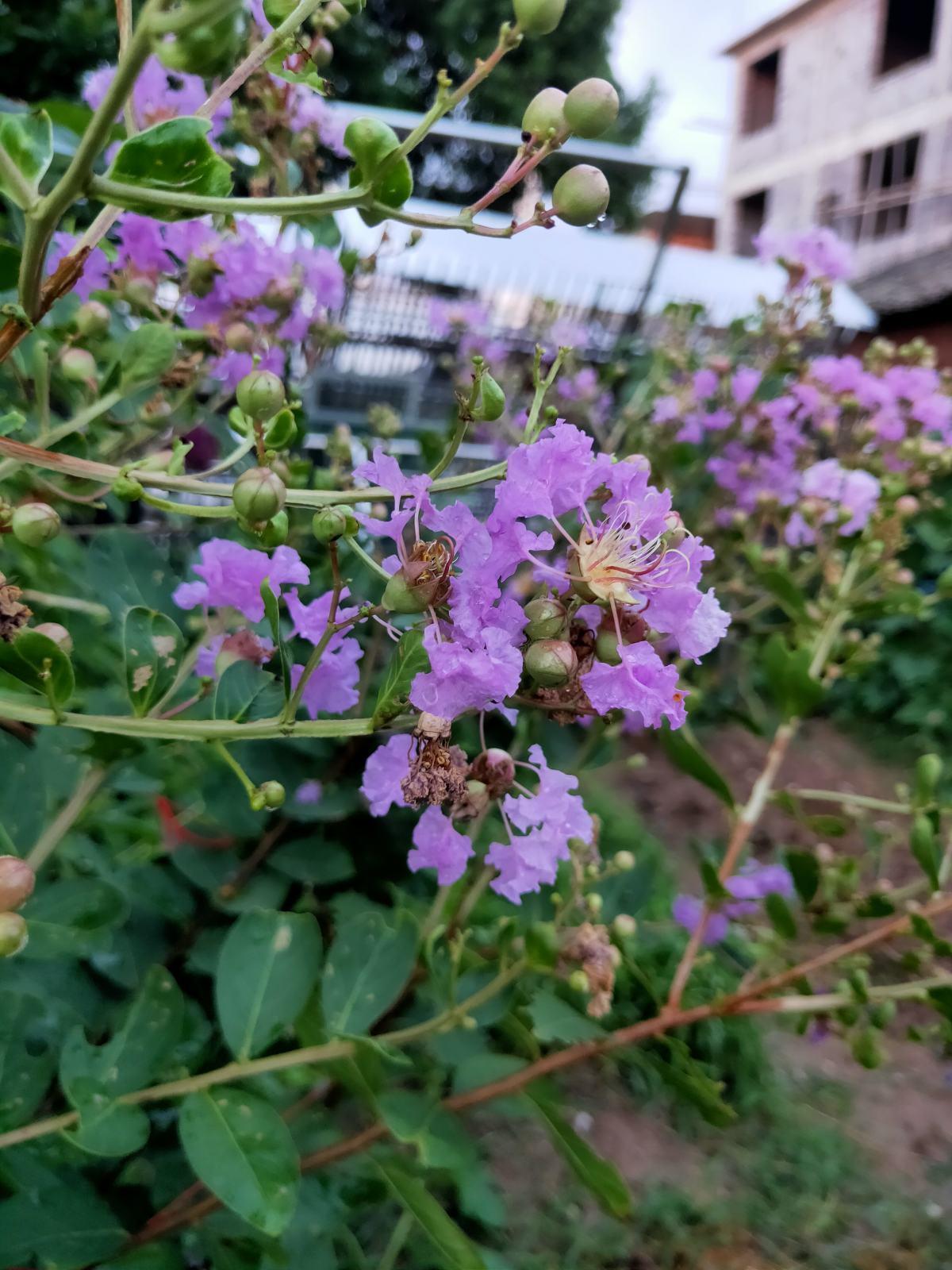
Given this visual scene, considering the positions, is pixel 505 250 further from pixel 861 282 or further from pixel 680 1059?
pixel 861 282

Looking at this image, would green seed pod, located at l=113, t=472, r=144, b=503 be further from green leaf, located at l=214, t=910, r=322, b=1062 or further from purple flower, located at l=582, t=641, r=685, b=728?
green leaf, located at l=214, t=910, r=322, b=1062

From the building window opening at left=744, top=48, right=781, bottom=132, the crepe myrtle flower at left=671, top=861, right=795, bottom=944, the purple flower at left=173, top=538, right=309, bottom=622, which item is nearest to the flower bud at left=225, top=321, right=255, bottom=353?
the purple flower at left=173, top=538, right=309, bottom=622

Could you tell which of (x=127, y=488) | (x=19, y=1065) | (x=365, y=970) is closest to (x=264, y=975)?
(x=365, y=970)

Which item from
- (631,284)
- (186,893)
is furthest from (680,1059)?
(631,284)

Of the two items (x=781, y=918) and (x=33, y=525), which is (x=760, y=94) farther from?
(x=33, y=525)

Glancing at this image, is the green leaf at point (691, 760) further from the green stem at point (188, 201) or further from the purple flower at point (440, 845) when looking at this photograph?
the green stem at point (188, 201)

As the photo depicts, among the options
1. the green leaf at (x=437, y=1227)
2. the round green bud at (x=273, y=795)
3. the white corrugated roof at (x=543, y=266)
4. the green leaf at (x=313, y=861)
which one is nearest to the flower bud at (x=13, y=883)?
the round green bud at (x=273, y=795)
